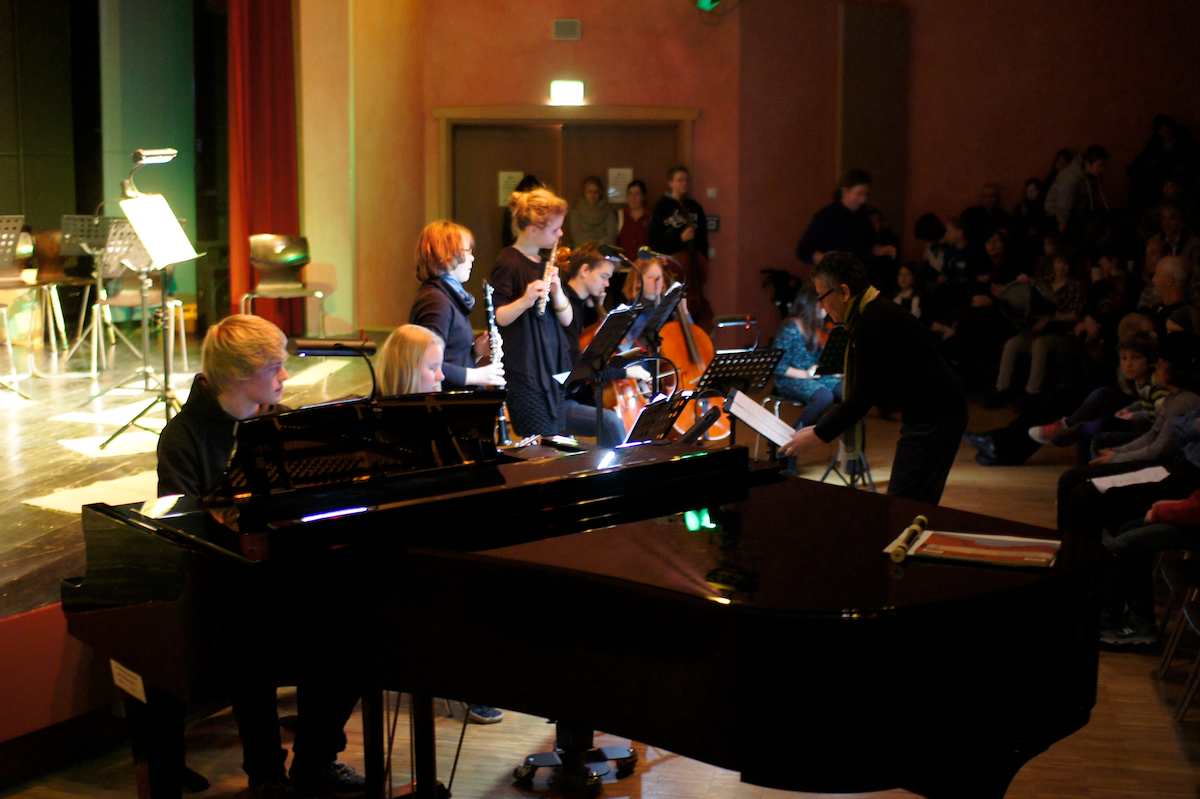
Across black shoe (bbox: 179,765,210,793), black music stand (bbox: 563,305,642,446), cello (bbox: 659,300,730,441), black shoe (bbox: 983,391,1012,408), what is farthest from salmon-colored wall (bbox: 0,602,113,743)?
black shoe (bbox: 983,391,1012,408)

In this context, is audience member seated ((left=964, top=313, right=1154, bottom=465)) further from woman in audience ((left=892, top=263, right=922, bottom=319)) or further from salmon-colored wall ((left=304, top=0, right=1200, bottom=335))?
salmon-colored wall ((left=304, top=0, right=1200, bottom=335))

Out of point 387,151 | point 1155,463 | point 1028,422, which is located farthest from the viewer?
point 387,151

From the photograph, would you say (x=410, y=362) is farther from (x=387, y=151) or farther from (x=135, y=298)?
(x=387, y=151)

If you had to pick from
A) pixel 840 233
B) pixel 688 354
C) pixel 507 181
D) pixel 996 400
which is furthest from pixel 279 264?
pixel 996 400

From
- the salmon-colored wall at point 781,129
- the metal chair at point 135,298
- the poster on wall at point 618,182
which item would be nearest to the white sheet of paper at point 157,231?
the metal chair at point 135,298

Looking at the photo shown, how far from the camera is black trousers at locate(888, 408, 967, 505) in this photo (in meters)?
4.60

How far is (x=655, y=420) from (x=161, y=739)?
5.42 ft

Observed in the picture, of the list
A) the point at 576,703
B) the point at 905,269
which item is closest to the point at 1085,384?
the point at 905,269

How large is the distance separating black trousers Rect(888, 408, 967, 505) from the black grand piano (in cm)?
136

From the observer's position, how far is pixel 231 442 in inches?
145

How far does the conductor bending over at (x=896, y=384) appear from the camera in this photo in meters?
4.47

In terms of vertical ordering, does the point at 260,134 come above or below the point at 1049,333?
above

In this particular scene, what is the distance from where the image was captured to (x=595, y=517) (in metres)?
3.21

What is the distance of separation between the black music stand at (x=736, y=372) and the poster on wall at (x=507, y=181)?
7166 mm
